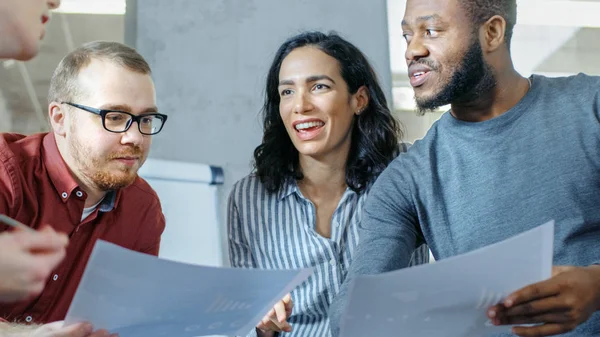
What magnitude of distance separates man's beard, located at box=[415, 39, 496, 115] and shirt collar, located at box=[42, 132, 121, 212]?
2.47 feet

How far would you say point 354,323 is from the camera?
86cm

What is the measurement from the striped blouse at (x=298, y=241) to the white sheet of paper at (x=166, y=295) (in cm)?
71

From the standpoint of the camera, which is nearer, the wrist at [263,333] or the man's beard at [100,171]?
the man's beard at [100,171]

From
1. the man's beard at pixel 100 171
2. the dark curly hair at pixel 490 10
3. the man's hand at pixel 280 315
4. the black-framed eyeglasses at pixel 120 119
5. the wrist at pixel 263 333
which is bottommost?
the wrist at pixel 263 333

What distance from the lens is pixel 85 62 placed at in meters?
1.65

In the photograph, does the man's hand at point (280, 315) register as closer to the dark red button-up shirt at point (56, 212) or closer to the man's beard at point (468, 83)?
the dark red button-up shirt at point (56, 212)

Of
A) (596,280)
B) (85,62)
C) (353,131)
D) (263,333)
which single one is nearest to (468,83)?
(596,280)

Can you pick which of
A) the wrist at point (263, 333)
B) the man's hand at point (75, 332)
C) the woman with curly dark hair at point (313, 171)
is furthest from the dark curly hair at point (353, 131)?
the man's hand at point (75, 332)

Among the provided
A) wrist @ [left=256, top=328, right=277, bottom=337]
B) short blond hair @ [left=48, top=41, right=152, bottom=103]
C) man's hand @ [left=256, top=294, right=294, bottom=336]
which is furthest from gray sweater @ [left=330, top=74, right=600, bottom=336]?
short blond hair @ [left=48, top=41, right=152, bottom=103]

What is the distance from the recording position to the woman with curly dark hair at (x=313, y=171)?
1.75 m

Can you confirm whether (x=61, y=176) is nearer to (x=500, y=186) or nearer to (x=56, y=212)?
(x=56, y=212)

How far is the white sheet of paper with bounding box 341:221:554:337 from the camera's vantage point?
2.73 feet

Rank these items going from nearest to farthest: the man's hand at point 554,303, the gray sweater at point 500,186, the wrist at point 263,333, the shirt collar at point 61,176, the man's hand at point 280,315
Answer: the man's hand at point 554,303 < the gray sweater at point 500,186 < the man's hand at point 280,315 < the shirt collar at point 61,176 < the wrist at point 263,333

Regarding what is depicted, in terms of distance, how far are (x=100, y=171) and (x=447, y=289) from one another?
949 mm
